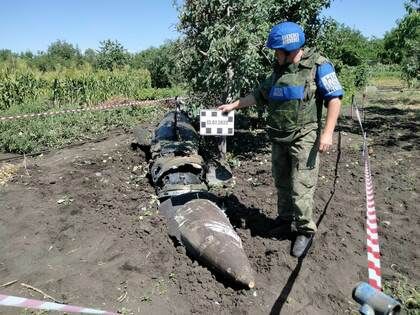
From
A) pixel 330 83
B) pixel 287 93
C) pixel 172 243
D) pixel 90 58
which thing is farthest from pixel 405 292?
pixel 90 58

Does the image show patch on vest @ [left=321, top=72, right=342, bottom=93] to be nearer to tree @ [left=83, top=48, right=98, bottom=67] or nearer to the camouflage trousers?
the camouflage trousers

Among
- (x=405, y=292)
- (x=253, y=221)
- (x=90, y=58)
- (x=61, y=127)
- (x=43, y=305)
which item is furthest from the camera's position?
(x=90, y=58)

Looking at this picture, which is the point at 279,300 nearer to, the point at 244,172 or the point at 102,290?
the point at 102,290

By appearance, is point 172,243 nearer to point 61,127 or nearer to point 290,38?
point 290,38

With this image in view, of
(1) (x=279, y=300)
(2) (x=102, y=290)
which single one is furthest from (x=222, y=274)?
(2) (x=102, y=290)

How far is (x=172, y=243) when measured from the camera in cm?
425

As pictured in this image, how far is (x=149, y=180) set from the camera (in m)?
6.52

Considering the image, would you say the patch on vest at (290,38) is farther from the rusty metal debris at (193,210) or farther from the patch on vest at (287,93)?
the rusty metal debris at (193,210)

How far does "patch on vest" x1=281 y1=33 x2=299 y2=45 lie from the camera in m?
3.57

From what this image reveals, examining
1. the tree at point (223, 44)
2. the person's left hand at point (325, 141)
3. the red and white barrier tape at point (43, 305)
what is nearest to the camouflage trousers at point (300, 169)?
the person's left hand at point (325, 141)

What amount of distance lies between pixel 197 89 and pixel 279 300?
4.72 m

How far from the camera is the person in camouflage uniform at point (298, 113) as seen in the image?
11.8 ft

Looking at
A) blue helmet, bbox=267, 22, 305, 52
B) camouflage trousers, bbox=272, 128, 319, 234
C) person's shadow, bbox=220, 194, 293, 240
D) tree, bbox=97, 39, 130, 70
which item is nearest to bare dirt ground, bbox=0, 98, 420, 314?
person's shadow, bbox=220, 194, 293, 240

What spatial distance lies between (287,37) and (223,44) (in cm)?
276
